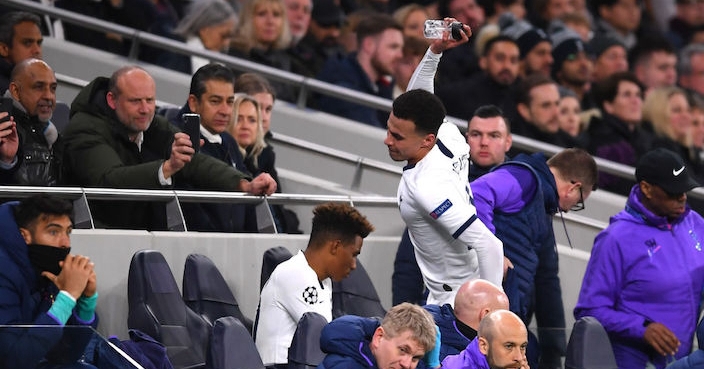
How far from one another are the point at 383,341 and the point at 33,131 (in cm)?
256

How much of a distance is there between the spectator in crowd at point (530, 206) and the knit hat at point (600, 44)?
654 centimetres

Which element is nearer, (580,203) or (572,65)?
(580,203)

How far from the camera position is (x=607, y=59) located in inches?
593

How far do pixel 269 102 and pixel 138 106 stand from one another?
1545 mm

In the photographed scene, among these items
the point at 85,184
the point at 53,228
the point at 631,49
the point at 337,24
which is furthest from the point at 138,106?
the point at 631,49

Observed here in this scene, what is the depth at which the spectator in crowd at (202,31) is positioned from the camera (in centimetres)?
1182

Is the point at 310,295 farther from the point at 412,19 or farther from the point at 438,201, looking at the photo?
the point at 412,19

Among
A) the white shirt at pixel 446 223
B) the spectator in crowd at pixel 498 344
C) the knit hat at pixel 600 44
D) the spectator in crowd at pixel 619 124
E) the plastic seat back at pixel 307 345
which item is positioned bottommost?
the plastic seat back at pixel 307 345

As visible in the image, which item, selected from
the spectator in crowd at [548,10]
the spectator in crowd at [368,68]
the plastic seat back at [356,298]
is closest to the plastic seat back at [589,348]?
the plastic seat back at [356,298]

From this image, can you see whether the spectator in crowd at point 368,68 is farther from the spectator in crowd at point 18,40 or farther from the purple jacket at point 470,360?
the purple jacket at point 470,360

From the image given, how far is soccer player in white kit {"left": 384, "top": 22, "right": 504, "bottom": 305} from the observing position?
7.87 meters

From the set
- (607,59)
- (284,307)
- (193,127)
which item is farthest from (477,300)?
(607,59)

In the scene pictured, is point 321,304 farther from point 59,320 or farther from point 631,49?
point 631,49

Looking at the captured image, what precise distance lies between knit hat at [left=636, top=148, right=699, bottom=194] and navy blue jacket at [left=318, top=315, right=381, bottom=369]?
7.72 ft
